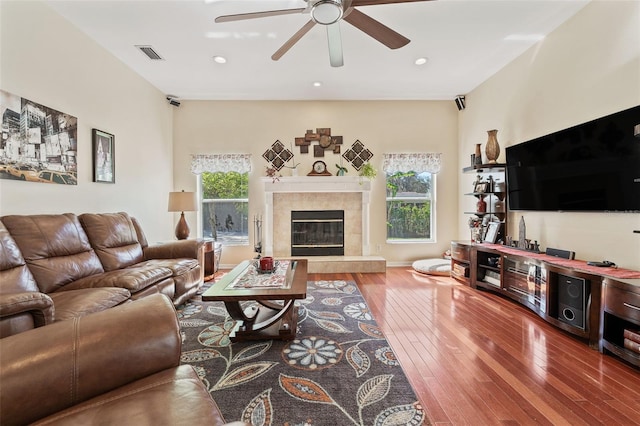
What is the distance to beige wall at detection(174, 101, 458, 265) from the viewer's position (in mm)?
5039

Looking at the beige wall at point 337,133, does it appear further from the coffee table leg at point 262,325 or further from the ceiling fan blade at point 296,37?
the coffee table leg at point 262,325

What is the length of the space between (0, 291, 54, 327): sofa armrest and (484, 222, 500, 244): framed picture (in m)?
4.34

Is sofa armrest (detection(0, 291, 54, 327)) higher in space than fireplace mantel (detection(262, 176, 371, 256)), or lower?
lower

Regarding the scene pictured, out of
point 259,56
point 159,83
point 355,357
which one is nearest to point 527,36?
point 259,56

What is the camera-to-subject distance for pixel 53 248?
7.64ft

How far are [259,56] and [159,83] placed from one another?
1.81 meters

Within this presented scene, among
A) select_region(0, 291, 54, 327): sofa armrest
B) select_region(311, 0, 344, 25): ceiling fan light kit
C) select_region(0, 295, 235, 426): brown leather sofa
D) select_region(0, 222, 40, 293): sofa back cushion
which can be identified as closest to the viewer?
select_region(0, 295, 235, 426): brown leather sofa

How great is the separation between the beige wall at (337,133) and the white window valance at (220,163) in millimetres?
111

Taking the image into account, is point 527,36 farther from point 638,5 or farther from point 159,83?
point 159,83

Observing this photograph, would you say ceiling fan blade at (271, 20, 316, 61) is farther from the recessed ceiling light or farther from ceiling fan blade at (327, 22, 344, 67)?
the recessed ceiling light

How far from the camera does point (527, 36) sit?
3.21 meters

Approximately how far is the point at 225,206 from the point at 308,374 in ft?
12.6

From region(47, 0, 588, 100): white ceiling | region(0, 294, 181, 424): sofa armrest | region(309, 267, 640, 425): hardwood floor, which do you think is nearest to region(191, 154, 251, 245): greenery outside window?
region(47, 0, 588, 100): white ceiling

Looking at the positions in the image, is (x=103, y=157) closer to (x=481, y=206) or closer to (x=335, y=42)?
(x=335, y=42)
